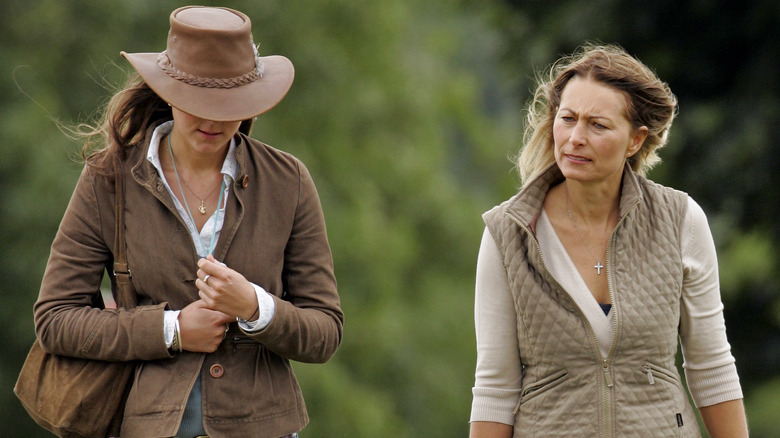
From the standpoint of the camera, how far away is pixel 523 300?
14.3 ft

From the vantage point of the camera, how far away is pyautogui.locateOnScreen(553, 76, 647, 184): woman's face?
14.3 ft

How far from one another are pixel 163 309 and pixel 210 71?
0.68 m

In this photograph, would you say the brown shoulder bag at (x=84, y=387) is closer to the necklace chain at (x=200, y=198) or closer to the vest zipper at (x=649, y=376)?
the necklace chain at (x=200, y=198)

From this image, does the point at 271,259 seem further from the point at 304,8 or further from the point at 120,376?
the point at 304,8

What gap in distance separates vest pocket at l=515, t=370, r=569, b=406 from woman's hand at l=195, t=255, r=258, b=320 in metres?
0.96

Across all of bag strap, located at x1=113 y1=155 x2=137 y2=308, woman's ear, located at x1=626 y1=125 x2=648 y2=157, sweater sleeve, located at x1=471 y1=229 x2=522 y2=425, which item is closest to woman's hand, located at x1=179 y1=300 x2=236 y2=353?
bag strap, located at x1=113 y1=155 x2=137 y2=308

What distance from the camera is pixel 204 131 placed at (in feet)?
13.2

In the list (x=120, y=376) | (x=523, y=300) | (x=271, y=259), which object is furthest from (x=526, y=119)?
(x=120, y=376)

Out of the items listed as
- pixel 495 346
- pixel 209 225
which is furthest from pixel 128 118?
pixel 495 346

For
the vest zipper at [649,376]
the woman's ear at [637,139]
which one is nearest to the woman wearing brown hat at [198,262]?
the vest zipper at [649,376]

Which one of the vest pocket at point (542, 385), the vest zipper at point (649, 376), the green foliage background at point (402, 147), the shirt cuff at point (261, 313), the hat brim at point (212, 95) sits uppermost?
the green foliage background at point (402, 147)

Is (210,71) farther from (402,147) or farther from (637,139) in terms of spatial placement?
(402,147)

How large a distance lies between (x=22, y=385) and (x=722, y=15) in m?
7.03

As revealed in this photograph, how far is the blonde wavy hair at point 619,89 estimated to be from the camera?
14.5 ft
